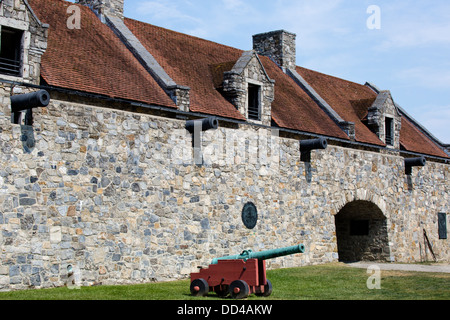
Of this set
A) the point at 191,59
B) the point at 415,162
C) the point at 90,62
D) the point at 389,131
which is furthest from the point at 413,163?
the point at 90,62

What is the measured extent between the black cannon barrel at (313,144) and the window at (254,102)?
1.86m

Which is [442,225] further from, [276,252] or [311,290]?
[276,252]

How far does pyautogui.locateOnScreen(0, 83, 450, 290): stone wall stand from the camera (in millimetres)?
13070

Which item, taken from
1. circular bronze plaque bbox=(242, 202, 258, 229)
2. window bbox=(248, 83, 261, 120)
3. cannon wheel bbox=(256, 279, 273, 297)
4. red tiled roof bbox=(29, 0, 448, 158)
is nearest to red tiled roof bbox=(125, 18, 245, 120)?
red tiled roof bbox=(29, 0, 448, 158)

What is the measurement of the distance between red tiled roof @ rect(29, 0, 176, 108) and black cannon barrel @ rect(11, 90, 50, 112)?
107cm

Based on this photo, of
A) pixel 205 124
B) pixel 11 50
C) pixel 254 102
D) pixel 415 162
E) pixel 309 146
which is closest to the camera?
pixel 11 50

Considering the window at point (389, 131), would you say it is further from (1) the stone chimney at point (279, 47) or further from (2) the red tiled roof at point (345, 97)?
(1) the stone chimney at point (279, 47)

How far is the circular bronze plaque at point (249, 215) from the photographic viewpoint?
17969 millimetres

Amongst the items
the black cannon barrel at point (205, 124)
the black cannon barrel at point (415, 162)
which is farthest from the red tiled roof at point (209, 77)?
the black cannon barrel at point (415, 162)

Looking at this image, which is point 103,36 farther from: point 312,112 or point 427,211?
point 427,211

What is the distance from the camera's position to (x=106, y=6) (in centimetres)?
Result: 1891

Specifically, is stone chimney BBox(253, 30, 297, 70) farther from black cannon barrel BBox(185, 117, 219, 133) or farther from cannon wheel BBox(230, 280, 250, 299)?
cannon wheel BBox(230, 280, 250, 299)

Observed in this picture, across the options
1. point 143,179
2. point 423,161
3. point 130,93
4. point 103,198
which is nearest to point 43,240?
point 103,198

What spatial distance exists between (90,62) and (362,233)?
43.7 feet
